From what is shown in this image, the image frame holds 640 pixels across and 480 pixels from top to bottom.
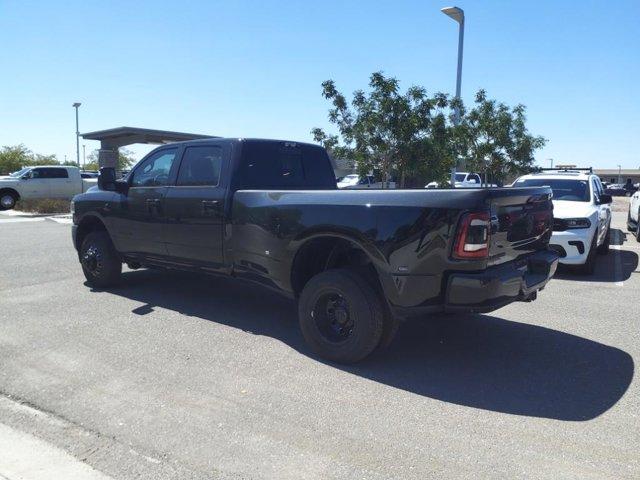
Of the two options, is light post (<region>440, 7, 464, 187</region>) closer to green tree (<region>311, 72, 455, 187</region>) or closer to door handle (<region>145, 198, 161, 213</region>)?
green tree (<region>311, 72, 455, 187</region>)

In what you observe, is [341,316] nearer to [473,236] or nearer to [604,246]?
[473,236]

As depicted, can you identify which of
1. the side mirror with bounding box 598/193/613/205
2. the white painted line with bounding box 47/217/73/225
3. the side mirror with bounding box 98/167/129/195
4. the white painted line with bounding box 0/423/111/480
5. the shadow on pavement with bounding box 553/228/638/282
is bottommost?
the white painted line with bounding box 0/423/111/480

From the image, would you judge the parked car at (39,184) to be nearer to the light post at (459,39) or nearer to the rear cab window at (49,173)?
the rear cab window at (49,173)

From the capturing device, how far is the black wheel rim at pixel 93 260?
6.97 metres

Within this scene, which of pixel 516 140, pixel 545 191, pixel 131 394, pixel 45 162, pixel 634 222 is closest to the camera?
pixel 131 394

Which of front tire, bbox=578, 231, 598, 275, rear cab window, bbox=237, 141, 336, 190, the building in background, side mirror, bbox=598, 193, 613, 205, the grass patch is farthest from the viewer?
the building in background

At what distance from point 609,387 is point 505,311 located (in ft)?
7.23

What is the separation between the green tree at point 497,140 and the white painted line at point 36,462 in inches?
609

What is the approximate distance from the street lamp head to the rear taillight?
12.7 meters

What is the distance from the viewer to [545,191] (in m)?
4.86

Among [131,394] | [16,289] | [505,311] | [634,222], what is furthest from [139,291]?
[634,222]

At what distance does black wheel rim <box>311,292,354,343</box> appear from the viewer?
4.45 m

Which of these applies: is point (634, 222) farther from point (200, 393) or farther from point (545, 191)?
point (200, 393)

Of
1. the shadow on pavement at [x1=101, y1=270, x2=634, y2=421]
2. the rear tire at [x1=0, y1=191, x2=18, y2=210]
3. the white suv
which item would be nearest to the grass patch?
the rear tire at [x1=0, y1=191, x2=18, y2=210]
